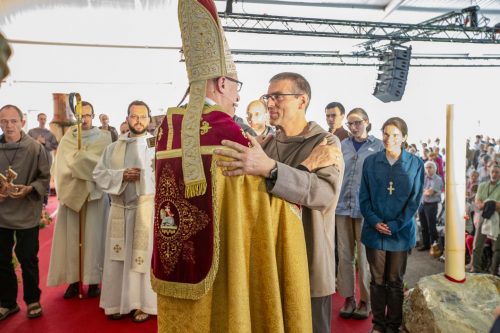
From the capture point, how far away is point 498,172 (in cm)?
531


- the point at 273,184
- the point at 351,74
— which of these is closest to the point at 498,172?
the point at 273,184

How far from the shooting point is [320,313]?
7.00 feet

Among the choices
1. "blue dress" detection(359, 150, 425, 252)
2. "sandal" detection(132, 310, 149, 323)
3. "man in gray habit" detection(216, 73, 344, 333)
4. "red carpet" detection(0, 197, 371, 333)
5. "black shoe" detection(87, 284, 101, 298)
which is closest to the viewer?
"man in gray habit" detection(216, 73, 344, 333)

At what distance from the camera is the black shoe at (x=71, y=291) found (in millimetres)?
4598

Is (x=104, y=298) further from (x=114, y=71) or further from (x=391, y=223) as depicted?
A: (x=114, y=71)

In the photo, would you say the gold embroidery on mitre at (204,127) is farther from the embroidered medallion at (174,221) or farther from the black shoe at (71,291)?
the black shoe at (71,291)

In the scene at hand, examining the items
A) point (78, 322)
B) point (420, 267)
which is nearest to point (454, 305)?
point (420, 267)

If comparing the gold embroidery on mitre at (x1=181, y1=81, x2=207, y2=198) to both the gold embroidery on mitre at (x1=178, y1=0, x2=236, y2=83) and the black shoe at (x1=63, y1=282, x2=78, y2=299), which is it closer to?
the gold embroidery on mitre at (x1=178, y1=0, x2=236, y2=83)

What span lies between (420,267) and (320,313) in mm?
4445

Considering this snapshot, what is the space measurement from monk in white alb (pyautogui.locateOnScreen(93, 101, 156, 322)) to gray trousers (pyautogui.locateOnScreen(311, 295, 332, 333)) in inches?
85.5

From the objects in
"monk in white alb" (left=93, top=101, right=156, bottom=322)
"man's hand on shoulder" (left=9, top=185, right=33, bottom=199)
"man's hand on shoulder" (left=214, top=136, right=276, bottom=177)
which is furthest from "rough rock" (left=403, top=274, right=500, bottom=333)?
"man's hand on shoulder" (left=9, top=185, right=33, bottom=199)

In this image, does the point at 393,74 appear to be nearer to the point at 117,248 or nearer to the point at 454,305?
the point at 454,305

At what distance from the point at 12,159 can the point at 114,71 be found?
5.31 metres

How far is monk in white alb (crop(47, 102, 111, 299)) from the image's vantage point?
4508mm
